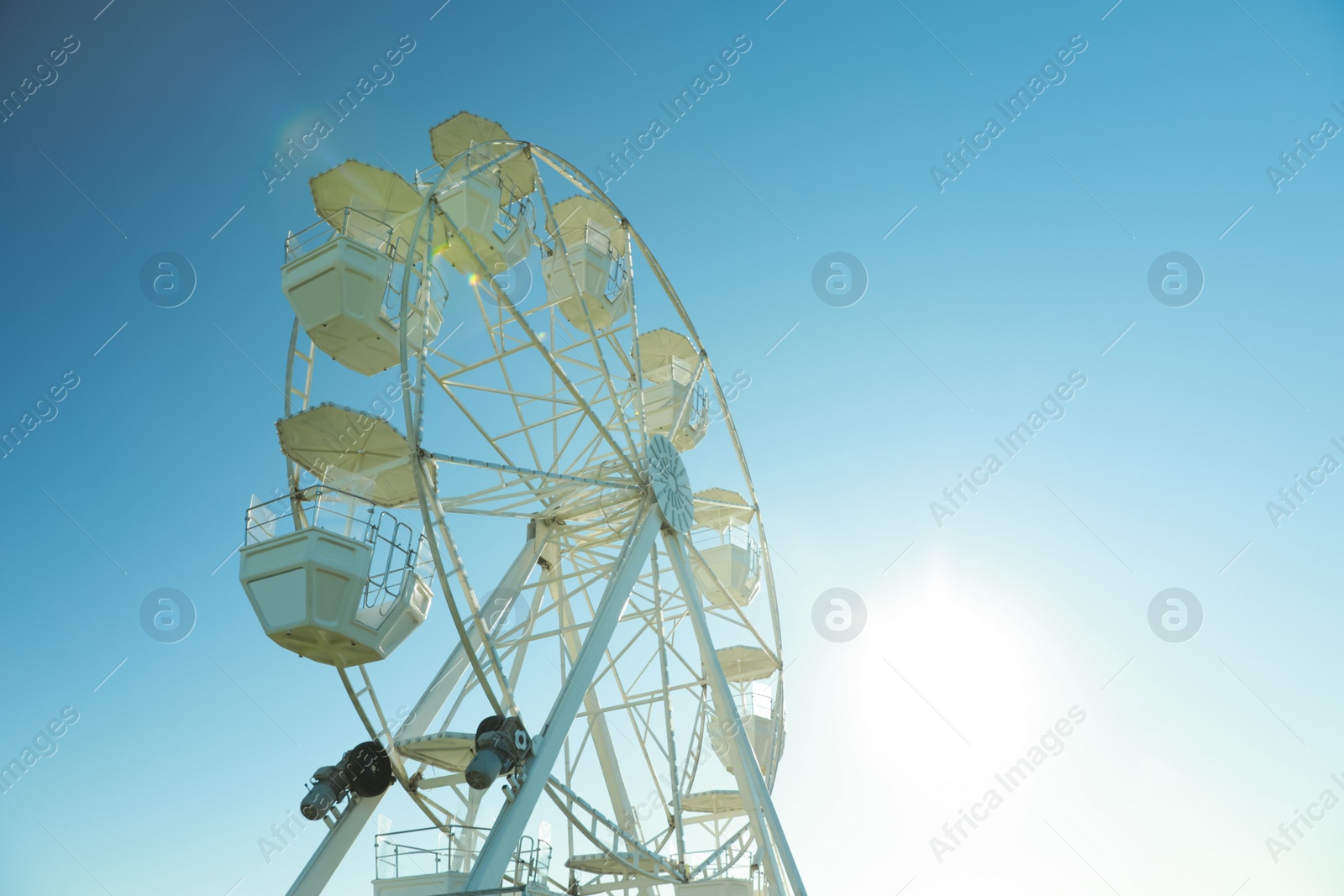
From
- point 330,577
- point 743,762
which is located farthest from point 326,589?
point 743,762

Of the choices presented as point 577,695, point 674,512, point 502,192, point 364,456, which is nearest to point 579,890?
point 577,695

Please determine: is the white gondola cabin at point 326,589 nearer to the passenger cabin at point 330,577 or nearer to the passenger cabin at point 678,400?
the passenger cabin at point 330,577

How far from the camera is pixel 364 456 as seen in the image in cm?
1338

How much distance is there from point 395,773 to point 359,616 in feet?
8.63

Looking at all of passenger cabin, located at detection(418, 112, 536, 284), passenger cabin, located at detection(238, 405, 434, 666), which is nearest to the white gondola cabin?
passenger cabin, located at detection(238, 405, 434, 666)

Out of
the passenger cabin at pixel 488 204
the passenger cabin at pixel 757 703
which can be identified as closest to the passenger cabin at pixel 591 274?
the passenger cabin at pixel 488 204

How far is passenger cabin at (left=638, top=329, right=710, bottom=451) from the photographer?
1855 cm

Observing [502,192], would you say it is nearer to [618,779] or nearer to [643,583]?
[643,583]

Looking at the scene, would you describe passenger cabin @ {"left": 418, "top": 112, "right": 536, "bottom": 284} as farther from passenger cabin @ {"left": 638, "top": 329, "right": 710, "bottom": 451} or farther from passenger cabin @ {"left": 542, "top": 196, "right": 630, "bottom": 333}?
passenger cabin @ {"left": 638, "top": 329, "right": 710, "bottom": 451}

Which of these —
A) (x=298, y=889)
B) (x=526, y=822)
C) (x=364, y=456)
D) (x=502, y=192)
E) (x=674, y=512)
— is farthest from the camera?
(x=502, y=192)

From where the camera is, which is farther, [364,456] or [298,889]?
[364,456]

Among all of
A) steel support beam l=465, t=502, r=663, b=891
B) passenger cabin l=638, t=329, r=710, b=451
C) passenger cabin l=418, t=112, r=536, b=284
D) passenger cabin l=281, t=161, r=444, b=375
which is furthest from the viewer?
passenger cabin l=638, t=329, r=710, b=451

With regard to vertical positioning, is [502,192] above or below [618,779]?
above

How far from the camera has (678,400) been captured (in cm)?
1866
